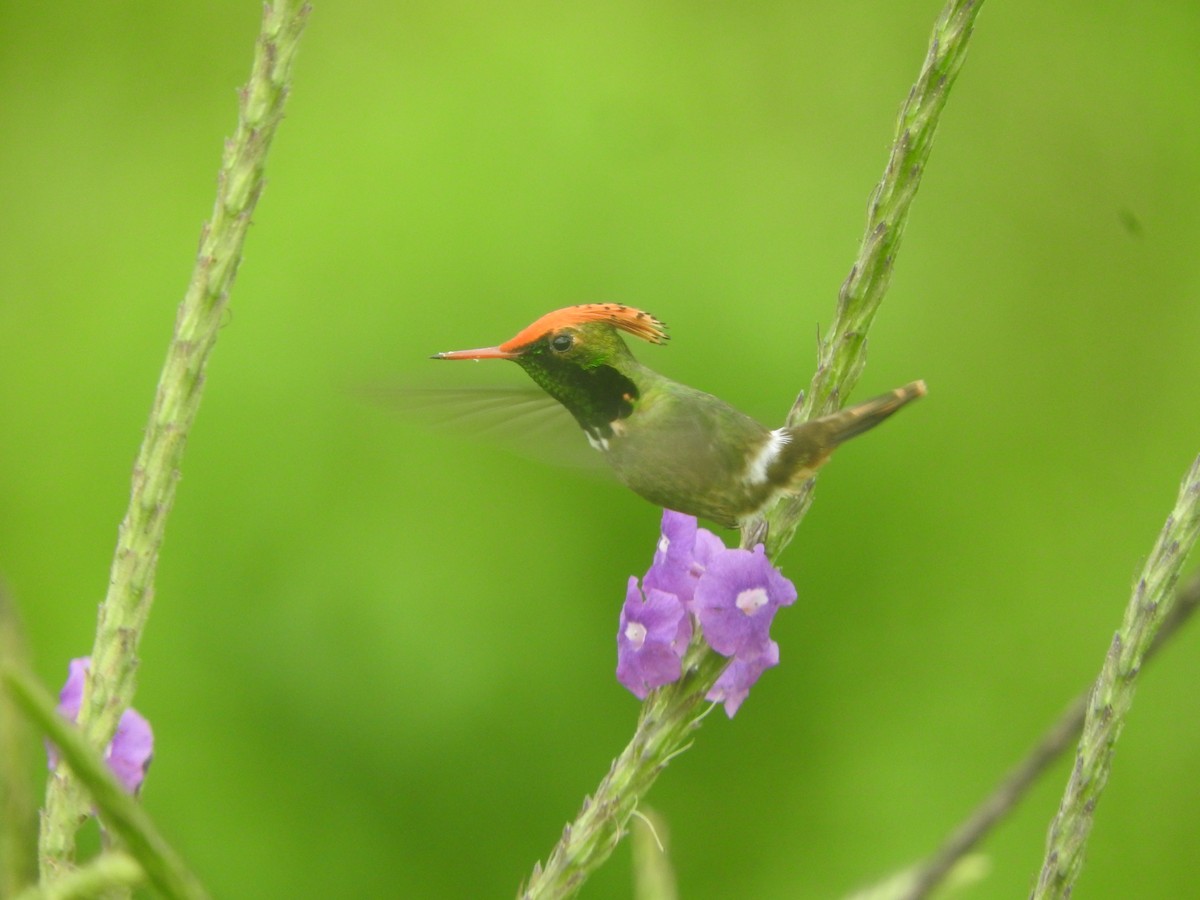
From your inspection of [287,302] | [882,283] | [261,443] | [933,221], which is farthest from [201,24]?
[882,283]

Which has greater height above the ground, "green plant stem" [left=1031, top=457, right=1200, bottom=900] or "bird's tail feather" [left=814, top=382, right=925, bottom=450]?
"bird's tail feather" [left=814, top=382, right=925, bottom=450]

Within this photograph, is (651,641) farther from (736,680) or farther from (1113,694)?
(1113,694)

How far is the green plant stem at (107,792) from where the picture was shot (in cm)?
47

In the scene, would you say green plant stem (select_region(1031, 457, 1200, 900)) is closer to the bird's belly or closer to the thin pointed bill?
the bird's belly

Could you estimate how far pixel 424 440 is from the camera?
3309 mm

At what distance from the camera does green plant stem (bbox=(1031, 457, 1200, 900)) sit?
0.96 metres

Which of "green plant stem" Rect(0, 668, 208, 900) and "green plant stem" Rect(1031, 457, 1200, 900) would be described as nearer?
"green plant stem" Rect(0, 668, 208, 900)

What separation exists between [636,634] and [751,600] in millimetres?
119

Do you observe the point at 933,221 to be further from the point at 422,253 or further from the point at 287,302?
the point at 287,302

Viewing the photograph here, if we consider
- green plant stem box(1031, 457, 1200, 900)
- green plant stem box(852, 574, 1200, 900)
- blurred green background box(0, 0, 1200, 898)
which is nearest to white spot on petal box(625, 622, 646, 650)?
green plant stem box(1031, 457, 1200, 900)

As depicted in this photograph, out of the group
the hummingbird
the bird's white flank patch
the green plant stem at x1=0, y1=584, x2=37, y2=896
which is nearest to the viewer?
the green plant stem at x1=0, y1=584, x2=37, y2=896

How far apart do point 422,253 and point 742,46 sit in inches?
47.4

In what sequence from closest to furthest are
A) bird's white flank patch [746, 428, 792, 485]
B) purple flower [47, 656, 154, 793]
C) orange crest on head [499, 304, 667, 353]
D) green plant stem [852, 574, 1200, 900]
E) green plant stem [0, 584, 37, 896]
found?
green plant stem [852, 574, 1200, 900] < green plant stem [0, 584, 37, 896] < purple flower [47, 656, 154, 793] < orange crest on head [499, 304, 667, 353] < bird's white flank patch [746, 428, 792, 485]

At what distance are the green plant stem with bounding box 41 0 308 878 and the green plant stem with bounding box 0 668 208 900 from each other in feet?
1.40
